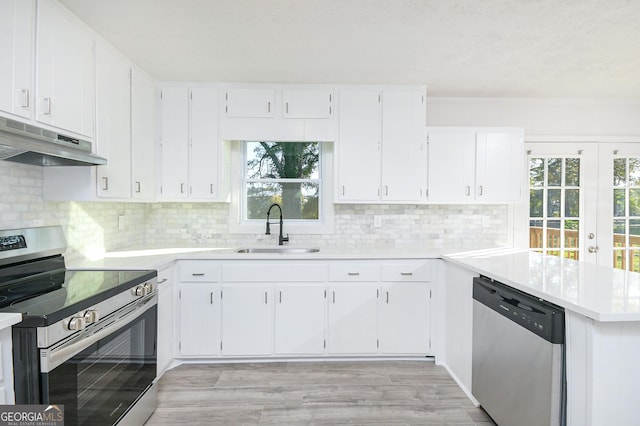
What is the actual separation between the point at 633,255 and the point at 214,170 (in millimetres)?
4333

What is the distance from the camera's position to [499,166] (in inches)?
135

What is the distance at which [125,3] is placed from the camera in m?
2.05

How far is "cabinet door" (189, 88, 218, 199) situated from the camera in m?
3.29

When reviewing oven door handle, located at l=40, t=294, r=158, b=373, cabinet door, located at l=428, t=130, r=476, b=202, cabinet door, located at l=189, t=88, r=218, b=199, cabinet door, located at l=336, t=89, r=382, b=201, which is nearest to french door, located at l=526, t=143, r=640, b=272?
cabinet door, located at l=428, t=130, r=476, b=202

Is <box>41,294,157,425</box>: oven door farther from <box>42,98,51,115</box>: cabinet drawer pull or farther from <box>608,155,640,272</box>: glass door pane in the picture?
<box>608,155,640,272</box>: glass door pane

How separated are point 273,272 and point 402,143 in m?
1.63

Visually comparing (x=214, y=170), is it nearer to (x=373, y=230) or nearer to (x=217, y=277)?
(x=217, y=277)

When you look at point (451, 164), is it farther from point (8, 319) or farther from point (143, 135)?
point (8, 319)

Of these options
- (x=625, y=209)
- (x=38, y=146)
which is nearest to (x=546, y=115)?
(x=625, y=209)

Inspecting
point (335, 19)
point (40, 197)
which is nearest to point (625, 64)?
point (335, 19)

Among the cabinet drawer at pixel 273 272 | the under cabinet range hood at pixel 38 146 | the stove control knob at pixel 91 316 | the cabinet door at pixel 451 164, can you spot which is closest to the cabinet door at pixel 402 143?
the cabinet door at pixel 451 164

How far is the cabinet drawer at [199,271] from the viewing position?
295 centimetres

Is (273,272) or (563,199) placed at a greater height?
(563,199)

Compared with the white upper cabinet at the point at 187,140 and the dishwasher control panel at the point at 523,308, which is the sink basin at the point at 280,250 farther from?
the dishwasher control panel at the point at 523,308
